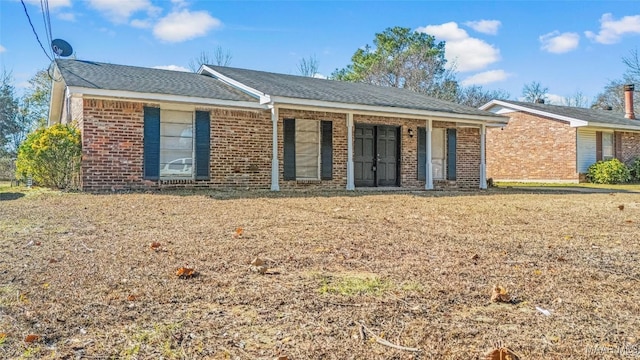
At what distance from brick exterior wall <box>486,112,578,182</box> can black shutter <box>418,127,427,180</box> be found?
355 inches

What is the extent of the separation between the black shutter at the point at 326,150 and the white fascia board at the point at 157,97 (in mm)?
2001

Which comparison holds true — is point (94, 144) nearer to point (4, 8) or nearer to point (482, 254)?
point (4, 8)

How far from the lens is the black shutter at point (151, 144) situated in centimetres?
1040

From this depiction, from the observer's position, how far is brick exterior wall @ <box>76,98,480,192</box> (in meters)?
9.94

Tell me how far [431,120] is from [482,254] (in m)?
10.0

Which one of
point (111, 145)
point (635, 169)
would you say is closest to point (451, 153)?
point (111, 145)

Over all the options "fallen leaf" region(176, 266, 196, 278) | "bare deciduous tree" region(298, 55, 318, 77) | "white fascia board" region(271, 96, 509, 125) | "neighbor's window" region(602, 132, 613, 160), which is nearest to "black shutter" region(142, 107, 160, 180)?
"white fascia board" region(271, 96, 509, 125)

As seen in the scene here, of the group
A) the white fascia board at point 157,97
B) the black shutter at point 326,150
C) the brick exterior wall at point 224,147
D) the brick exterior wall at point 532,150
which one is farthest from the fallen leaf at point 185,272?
the brick exterior wall at point 532,150

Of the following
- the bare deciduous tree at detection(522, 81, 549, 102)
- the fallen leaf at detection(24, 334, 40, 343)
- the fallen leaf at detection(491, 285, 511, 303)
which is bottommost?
the fallen leaf at detection(24, 334, 40, 343)

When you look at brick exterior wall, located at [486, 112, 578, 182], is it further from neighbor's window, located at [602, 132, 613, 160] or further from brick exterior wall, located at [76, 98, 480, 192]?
brick exterior wall, located at [76, 98, 480, 192]

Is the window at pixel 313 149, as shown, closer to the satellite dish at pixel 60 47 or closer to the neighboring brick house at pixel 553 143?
the satellite dish at pixel 60 47

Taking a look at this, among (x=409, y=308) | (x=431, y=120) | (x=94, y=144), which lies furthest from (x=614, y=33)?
(x=409, y=308)

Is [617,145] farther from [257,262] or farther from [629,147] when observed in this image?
[257,262]

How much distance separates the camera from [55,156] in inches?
395
